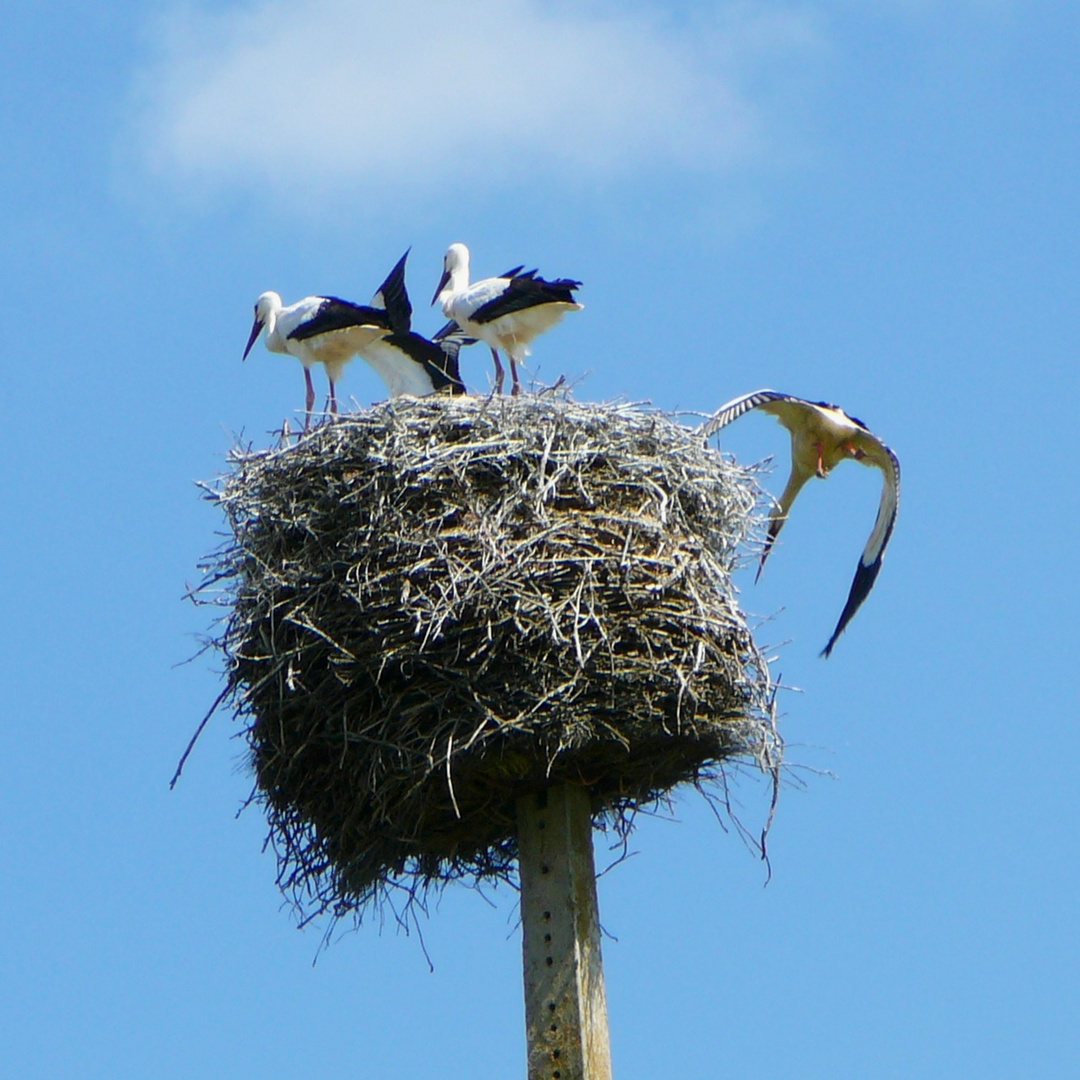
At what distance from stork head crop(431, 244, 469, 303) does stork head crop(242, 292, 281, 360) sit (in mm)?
1013

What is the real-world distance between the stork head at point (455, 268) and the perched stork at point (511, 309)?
42.5 inches

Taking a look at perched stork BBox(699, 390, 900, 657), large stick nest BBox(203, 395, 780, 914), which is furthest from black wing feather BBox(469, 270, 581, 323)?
large stick nest BBox(203, 395, 780, 914)

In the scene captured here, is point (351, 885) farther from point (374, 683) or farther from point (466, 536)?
point (466, 536)

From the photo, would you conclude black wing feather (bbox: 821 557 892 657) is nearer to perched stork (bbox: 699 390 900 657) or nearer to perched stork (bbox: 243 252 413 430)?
perched stork (bbox: 699 390 900 657)

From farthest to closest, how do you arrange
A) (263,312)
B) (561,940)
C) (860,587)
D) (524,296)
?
(263,312) < (524,296) < (860,587) < (561,940)

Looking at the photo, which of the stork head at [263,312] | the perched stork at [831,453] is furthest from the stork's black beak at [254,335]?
the perched stork at [831,453]

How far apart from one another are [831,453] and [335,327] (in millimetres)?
3164

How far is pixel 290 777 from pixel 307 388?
15.4 ft

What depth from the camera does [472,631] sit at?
804cm

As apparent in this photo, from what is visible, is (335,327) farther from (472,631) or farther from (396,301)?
(472,631)

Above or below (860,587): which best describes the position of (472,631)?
below

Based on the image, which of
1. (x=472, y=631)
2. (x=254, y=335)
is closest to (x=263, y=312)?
(x=254, y=335)

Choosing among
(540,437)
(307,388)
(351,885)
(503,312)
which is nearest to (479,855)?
(351,885)

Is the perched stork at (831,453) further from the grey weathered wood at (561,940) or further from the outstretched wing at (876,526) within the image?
the grey weathered wood at (561,940)
